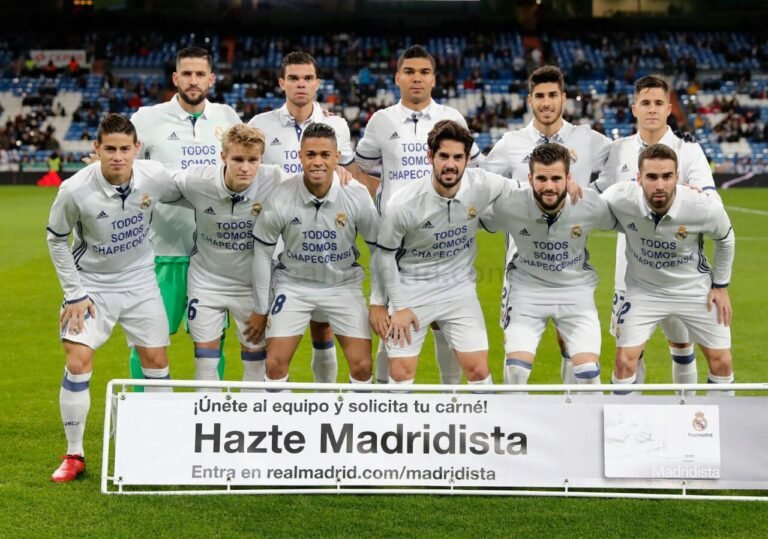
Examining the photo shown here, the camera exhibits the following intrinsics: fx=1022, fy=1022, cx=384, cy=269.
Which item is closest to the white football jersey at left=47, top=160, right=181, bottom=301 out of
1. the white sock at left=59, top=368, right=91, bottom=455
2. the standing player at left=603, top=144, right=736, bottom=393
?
the white sock at left=59, top=368, right=91, bottom=455

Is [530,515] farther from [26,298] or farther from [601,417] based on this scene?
[26,298]

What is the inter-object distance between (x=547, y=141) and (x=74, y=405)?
136 inches

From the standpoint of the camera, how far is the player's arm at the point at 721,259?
19.9ft

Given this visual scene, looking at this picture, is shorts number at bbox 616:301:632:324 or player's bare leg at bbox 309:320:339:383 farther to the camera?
player's bare leg at bbox 309:320:339:383

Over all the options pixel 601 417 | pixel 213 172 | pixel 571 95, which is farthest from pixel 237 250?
pixel 571 95

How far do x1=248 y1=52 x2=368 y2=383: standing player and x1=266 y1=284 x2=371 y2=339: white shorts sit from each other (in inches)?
16.9

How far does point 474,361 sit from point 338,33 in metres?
38.8

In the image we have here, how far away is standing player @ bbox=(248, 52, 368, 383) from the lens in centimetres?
673

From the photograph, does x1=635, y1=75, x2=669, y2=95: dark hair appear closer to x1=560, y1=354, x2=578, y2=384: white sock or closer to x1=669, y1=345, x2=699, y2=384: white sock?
x1=669, y1=345, x2=699, y2=384: white sock

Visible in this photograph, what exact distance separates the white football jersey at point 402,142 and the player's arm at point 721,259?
1.65 meters

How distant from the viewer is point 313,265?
20.2ft

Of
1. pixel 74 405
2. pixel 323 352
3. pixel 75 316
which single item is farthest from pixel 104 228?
pixel 323 352

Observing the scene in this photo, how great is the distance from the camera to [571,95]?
37.7 metres

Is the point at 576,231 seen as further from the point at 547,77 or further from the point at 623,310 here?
the point at 547,77
